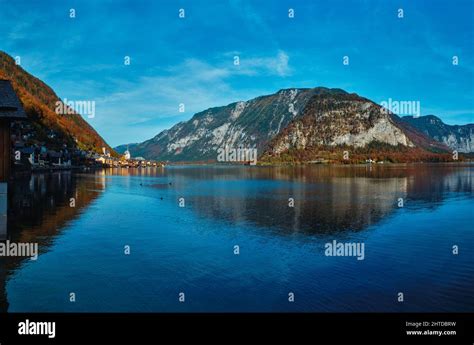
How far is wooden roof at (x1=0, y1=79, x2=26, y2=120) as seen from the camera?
94.0 ft

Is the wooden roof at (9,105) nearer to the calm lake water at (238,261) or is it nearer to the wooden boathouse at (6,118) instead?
the wooden boathouse at (6,118)

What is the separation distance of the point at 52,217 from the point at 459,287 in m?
38.2

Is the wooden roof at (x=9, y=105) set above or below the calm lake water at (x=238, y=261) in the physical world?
above

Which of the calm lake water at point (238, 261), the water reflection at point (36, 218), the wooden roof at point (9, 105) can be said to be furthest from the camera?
the wooden roof at point (9, 105)

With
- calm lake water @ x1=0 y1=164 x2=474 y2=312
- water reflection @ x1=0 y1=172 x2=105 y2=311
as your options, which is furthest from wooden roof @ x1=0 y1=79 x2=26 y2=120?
calm lake water @ x1=0 y1=164 x2=474 y2=312

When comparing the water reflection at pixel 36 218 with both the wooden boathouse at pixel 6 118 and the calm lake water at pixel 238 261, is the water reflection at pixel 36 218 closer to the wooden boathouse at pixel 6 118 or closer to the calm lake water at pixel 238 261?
the calm lake water at pixel 238 261

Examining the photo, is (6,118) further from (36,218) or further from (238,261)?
(238,261)

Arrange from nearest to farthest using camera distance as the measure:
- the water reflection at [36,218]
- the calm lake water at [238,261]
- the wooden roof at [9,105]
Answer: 1. the calm lake water at [238,261]
2. the water reflection at [36,218]
3. the wooden roof at [9,105]

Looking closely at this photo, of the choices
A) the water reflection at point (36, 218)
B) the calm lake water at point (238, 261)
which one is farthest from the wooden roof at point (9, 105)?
the calm lake water at point (238, 261)

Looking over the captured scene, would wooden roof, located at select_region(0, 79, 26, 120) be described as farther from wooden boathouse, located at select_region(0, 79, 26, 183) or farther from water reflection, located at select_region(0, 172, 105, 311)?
water reflection, located at select_region(0, 172, 105, 311)

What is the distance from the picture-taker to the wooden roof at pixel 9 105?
28.6m

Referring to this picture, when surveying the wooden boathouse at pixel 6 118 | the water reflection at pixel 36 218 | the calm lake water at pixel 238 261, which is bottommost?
the calm lake water at pixel 238 261

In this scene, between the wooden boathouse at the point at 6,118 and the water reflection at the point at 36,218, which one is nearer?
the water reflection at the point at 36,218
